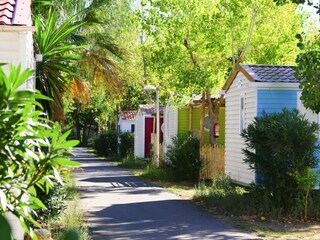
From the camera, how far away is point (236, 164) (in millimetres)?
17781

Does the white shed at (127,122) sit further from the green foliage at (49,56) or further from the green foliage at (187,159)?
the green foliage at (49,56)

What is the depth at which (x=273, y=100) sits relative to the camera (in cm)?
1595

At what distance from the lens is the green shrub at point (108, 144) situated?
127 feet

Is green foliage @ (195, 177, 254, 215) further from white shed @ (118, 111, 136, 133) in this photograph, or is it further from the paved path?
white shed @ (118, 111, 136, 133)

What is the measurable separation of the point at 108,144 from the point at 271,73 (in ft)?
78.6

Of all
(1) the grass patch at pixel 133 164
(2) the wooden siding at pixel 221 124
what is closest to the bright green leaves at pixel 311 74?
(2) the wooden siding at pixel 221 124

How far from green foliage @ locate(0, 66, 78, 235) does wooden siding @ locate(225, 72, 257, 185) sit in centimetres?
1267

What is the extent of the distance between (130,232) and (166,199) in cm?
463

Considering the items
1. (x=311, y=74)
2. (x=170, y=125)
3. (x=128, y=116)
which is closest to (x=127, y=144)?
(x=128, y=116)

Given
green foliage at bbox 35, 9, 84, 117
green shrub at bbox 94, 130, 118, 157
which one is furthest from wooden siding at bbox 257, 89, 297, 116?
green shrub at bbox 94, 130, 118, 157

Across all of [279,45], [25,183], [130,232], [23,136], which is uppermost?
[279,45]

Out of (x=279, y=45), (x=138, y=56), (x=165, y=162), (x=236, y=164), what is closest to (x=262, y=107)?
(x=236, y=164)

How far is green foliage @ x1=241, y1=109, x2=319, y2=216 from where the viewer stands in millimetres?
12008

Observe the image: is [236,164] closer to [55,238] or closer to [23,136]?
[55,238]
